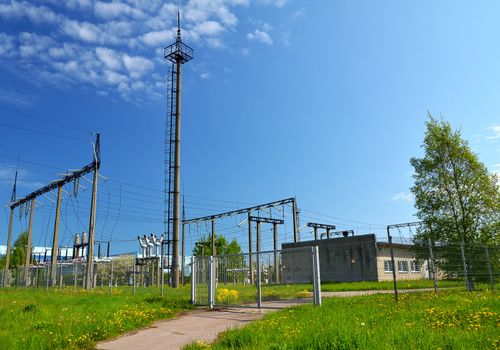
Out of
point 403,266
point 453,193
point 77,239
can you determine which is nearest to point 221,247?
point 77,239

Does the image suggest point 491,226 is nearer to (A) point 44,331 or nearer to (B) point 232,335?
(B) point 232,335

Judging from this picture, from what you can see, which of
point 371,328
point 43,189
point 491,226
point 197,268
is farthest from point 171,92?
point 371,328

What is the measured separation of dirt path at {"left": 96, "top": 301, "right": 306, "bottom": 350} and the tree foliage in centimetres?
1169

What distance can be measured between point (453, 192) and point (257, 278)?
42.5ft

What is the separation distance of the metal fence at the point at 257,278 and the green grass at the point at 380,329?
3020 millimetres

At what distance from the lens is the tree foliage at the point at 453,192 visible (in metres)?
21.6

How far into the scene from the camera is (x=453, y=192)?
22344 mm

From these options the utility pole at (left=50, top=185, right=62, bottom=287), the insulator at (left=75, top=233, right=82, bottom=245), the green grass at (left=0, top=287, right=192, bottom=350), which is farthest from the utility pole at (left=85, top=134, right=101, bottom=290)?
the insulator at (left=75, top=233, right=82, bottom=245)

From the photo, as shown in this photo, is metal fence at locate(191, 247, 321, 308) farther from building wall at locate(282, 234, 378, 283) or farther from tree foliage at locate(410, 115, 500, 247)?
building wall at locate(282, 234, 378, 283)

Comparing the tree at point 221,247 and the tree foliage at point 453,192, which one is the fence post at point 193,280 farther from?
the tree at point 221,247

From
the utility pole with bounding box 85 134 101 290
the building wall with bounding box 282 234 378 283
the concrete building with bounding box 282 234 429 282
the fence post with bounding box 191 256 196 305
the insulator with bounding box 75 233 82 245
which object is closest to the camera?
the fence post with bounding box 191 256 196 305

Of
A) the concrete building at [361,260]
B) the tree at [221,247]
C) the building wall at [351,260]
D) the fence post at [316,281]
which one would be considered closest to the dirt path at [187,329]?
the fence post at [316,281]

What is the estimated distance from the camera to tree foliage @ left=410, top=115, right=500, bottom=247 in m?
21.6

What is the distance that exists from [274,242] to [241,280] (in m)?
30.1
